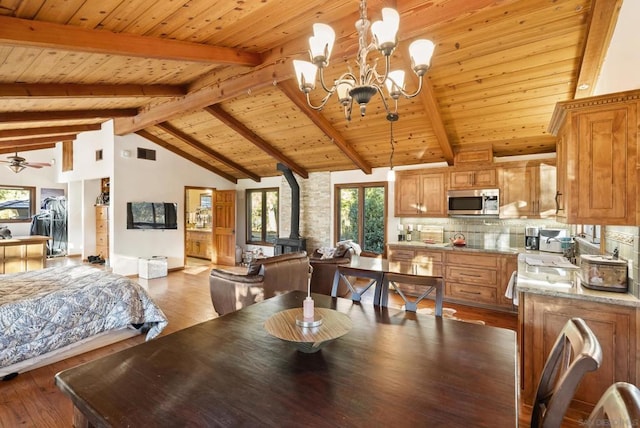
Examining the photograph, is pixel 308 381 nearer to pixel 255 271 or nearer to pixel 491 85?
pixel 255 271

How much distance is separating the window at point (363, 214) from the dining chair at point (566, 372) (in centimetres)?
527

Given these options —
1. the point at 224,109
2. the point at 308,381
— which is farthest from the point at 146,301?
the point at 224,109

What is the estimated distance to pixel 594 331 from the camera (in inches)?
87.6

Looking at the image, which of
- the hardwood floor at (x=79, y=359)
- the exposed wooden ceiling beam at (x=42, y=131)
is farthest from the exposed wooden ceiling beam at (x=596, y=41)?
the exposed wooden ceiling beam at (x=42, y=131)

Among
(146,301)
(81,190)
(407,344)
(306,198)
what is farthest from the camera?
(81,190)

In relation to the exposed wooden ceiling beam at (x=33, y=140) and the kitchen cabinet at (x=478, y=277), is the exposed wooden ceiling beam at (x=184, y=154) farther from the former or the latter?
the kitchen cabinet at (x=478, y=277)

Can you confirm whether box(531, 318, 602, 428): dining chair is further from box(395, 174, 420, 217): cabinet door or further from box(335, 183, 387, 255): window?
box(335, 183, 387, 255): window

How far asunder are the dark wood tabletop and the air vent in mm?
6397

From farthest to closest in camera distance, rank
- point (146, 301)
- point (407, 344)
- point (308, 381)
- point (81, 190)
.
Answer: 1. point (81, 190)
2. point (146, 301)
3. point (407, 344)
4. point (308, 381)

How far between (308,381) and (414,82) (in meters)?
3.76

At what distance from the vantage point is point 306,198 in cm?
775

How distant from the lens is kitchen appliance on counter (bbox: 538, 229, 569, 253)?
4449mm

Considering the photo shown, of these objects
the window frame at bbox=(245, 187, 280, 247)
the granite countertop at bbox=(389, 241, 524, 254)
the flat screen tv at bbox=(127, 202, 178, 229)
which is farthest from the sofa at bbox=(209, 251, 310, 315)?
the window frame at bbox=(245, 187, 280, 247)

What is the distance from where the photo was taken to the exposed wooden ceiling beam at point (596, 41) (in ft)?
8.34
